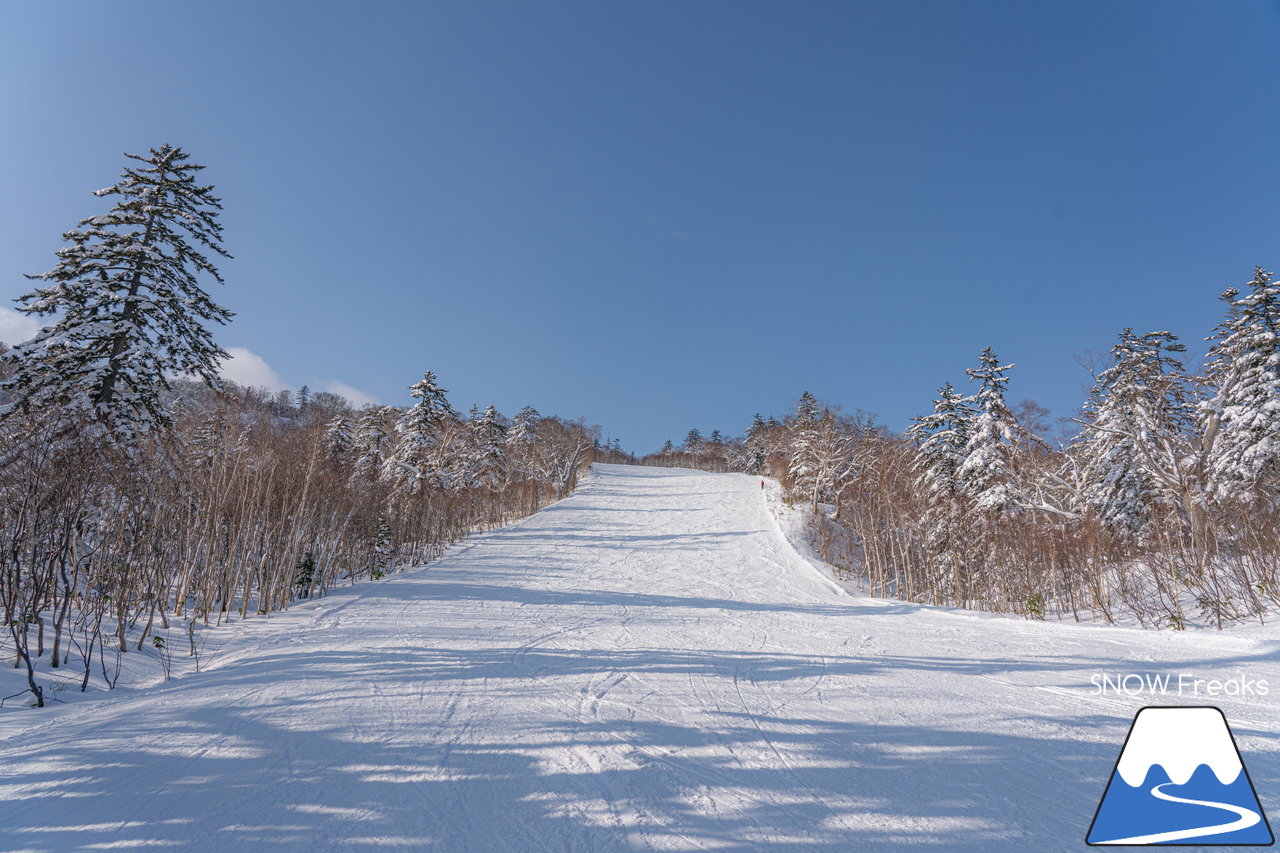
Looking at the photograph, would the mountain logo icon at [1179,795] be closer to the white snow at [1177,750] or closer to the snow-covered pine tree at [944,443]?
the white snow at [1177,750]

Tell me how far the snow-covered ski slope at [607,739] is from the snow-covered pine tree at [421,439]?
10880 mm

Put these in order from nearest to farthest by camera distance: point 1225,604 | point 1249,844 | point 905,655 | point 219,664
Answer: point 1249,844 → point 219,664 → point 905,655 → point 1225,604

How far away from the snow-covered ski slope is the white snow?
18cm

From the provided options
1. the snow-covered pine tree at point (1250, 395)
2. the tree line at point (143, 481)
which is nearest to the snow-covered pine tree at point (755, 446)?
the snow-covered pine tree at point (1250, 395)

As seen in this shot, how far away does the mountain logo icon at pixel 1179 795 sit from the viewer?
9.05ft

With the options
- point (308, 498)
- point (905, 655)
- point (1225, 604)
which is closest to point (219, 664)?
point (308, 498)

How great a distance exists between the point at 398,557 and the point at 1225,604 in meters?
17.6

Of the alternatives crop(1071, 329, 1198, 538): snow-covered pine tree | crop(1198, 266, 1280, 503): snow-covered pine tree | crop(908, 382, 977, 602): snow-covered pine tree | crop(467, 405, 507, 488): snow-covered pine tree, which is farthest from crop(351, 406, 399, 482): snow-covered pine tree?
crop(1198, 266, 1280, 503): snow-covered pine tree

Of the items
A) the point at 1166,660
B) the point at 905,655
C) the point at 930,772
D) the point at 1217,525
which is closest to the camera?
the point at 930,772

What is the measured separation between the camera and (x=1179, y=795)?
297 centimetres

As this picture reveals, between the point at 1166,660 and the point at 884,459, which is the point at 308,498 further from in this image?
the point at 884,459

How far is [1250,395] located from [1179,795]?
19.5 metres

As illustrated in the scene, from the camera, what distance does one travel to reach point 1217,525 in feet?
33.3

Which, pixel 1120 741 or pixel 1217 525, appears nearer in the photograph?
pixel 1120 741
